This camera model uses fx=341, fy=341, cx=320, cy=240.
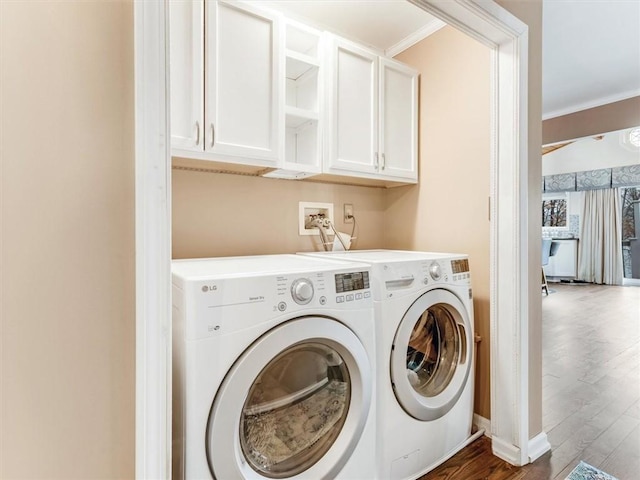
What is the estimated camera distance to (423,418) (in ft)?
4.92

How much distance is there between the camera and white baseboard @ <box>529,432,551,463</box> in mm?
1642

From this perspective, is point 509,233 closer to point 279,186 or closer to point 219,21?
point 279,186

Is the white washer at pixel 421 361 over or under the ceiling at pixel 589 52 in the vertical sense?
under

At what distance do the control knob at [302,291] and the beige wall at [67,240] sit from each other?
474mm

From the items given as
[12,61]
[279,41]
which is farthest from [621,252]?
[12,61]

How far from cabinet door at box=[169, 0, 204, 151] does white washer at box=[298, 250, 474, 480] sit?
949mm

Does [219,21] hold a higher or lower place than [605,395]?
higher

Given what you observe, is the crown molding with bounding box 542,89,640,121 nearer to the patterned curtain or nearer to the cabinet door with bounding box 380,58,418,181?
the patterned curtain

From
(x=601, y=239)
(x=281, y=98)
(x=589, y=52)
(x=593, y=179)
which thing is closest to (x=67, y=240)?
(x=281, y=98)

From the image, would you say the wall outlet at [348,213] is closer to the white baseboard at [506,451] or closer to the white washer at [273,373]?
the white washer at [273,373]

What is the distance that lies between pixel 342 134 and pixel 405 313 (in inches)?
41.6

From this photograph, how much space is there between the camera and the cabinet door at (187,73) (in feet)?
4.65

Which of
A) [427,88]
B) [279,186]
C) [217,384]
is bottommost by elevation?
[217,384]

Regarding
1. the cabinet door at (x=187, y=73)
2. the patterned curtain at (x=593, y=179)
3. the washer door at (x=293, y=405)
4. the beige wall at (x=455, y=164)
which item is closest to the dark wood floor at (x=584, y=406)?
the beige wall at (x=455, y=164)
